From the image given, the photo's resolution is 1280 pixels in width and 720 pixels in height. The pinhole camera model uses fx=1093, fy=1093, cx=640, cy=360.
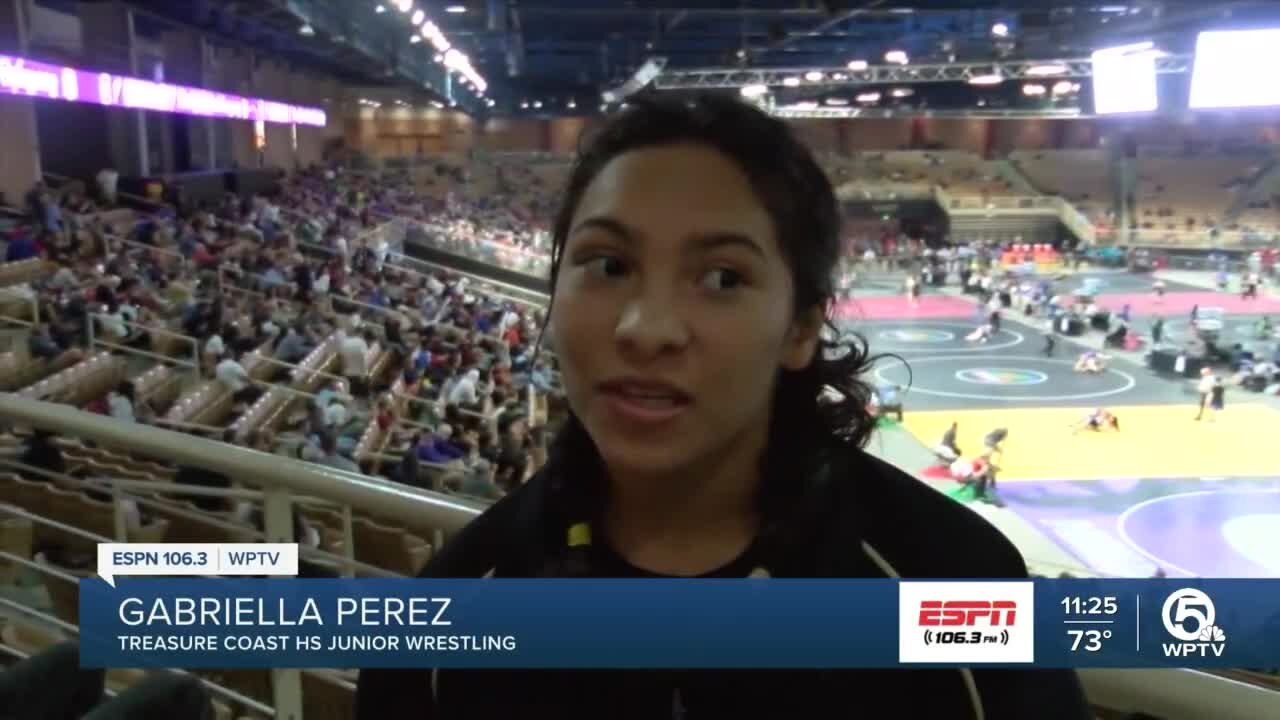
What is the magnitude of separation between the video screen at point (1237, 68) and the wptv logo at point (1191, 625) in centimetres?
1645

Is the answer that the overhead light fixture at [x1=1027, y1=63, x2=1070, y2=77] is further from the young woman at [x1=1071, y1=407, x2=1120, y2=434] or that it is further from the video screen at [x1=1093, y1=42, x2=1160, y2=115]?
the young woman at [x1=1071, y1=407, x2=1120, y2=434]

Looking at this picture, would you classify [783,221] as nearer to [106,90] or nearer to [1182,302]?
[106,90]

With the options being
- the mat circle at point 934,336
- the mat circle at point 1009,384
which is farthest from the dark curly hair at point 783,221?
the mat circle at point 934,336

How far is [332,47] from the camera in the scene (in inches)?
731

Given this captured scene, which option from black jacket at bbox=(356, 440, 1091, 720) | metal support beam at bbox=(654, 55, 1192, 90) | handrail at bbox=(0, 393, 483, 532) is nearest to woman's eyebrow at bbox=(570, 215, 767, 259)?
black jacket at bbox=(356, 440, 1091, 720)

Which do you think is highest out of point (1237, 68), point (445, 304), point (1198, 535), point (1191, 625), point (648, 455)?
point (1237, 68)

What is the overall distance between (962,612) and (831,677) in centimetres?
15

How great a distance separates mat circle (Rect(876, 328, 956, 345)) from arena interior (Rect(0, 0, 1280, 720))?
17 cm

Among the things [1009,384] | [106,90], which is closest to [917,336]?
[1009,384]

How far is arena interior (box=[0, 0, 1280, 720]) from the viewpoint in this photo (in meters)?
2.76

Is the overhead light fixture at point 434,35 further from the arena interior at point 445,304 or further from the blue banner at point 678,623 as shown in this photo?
the blue banner at point 678,623

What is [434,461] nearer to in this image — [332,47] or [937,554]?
[937,554]

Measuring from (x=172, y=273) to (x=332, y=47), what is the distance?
8.91 metres

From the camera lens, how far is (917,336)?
20.8 m
